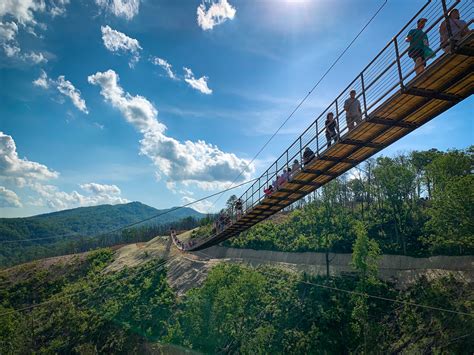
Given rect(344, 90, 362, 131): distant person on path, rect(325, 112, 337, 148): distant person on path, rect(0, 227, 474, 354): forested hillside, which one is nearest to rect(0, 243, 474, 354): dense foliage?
rect(0, 227, 474, 354): forested hillside

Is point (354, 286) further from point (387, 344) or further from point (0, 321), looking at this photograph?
point (0, 321)

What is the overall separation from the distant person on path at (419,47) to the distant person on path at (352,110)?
243 cm

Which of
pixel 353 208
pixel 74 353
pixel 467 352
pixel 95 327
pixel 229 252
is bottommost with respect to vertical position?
pixel 74 353

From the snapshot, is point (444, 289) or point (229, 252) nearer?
point (444, 289)

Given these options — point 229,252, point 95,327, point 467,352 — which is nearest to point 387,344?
point 467,352

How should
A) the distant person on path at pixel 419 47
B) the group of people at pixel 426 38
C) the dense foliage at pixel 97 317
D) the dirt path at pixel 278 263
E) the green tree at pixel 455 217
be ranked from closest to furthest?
the group of people at pixel 426 38 < the distant person on path at pixel 419 47 < the green tree at pixel 455 217 < the dirt path at pixel 278 263 < the dense foliage at pixel 97 317

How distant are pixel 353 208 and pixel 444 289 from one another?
103 ft

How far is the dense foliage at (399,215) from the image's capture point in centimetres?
3394

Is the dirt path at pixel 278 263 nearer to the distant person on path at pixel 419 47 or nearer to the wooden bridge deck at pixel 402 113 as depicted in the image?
the wooden bridge deck at pixel 402 113

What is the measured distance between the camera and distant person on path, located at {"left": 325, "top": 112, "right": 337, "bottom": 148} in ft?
38.0

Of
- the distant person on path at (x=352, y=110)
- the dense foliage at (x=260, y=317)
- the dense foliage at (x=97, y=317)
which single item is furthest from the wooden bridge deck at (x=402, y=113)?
the dense foliage at (x=97, y=317)

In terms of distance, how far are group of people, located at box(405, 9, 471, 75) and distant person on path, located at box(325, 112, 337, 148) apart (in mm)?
3600

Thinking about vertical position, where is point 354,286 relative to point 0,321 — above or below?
above

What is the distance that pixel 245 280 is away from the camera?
34906 mm
